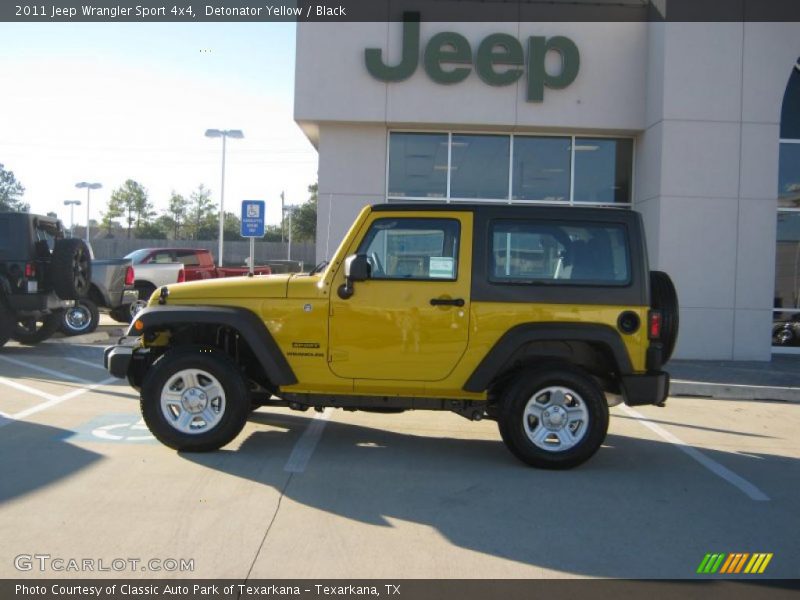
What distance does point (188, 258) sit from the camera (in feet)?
65.0

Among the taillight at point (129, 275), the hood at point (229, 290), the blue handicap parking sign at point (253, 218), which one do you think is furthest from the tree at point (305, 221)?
the hood at point (229, 290)

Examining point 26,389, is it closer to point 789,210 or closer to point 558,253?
point 558,253

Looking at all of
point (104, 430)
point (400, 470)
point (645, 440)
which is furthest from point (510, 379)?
point (104, 430)

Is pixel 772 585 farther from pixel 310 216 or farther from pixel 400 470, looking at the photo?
pixel 310 216

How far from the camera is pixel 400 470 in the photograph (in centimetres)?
585

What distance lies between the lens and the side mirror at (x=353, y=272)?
227 inches

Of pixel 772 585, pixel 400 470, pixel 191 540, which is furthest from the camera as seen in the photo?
pixel 400 470

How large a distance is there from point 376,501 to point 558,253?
244 cm

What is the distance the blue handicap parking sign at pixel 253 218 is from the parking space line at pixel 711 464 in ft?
30.7

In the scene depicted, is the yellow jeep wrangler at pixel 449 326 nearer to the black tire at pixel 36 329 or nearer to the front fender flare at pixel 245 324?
the front fender flare at pixel 245 324

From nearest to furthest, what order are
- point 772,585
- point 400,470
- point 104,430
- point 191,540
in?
1. point 772,585
2. point 191,540
3. point 400,470
4. point 104,430

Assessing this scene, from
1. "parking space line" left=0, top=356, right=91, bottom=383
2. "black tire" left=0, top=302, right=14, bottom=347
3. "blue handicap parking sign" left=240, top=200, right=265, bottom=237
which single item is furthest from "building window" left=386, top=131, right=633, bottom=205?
"black tire" left=0, top=302, right=14, bottom=347

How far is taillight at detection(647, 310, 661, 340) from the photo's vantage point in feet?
19.3

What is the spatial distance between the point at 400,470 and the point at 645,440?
2672mm
